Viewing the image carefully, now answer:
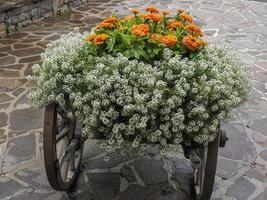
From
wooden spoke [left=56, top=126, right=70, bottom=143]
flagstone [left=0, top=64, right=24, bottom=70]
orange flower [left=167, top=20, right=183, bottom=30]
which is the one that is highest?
orange flower [left=167, top=20, right=183, bottom=30]

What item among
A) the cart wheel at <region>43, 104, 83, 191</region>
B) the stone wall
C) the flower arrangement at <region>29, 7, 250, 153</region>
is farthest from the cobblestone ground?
the flower arrangement at <region>29, 7, 250, 153</region>

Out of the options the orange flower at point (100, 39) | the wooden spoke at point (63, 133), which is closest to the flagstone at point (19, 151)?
the wooden spoke at point (63, 133)

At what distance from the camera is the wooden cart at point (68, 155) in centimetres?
294

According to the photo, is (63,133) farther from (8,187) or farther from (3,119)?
(3,119)

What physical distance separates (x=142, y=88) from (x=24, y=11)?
593cm

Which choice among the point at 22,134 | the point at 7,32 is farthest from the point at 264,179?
the point at 7,32

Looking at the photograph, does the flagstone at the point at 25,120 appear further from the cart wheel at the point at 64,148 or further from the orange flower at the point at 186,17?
the orange flower at the point at 186,17

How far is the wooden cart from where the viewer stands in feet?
9.63

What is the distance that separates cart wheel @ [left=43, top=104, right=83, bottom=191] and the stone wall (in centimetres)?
466

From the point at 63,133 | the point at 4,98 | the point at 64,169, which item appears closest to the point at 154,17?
the point at 63,133

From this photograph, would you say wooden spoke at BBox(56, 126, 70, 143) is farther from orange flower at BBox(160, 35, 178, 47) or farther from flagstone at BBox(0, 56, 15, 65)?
flagstone at BBox(0, 56, 15, 65)

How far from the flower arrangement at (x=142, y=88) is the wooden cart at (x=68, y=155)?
5.3 inches

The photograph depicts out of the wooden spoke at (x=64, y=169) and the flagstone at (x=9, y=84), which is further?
the flagstone at (x=9, y=84)

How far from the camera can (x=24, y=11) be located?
810 cm
